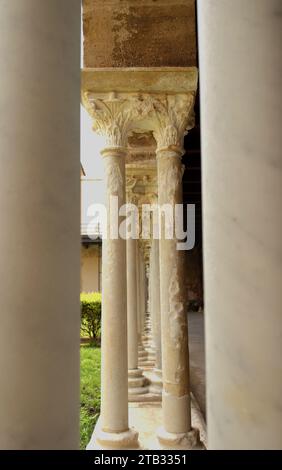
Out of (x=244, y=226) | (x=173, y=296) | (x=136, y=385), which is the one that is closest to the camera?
(x=244, y=226)

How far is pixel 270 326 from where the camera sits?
5.82 feet

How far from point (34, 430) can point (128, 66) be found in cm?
678

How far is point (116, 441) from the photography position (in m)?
6.89

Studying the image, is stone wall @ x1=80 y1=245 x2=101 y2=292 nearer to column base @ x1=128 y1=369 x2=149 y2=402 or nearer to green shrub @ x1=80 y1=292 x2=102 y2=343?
green shrub @ x1=80 y1=292 x2=102 y2=343

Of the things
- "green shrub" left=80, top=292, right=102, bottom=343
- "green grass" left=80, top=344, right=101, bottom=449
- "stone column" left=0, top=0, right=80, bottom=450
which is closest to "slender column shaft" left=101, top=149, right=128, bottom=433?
"green grass" left=80, top=344, right=101, bottom=449

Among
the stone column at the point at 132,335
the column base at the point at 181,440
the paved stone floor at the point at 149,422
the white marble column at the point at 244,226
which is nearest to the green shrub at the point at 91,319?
the stone column at the point at 132,335

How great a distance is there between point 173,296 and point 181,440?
1.99m

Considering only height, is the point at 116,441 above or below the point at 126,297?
below

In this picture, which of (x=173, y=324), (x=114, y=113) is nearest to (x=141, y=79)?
(x=114, y=113)

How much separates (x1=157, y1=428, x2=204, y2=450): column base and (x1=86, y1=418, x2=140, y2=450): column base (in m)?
0.39

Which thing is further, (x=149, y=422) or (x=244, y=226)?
(x=149, y=422)

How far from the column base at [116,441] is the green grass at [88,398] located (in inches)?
77.7

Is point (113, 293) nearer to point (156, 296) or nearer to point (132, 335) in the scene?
point (132, 335)

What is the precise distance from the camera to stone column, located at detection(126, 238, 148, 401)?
10.7 metres
